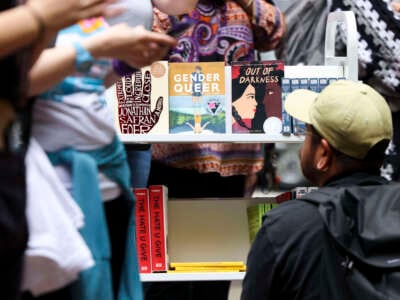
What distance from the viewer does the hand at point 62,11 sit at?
3.83 feet

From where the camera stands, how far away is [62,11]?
3.90 feet

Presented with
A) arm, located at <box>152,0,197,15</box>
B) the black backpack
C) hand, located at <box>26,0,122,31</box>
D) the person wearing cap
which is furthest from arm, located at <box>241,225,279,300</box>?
hand, located at <box>26,0,122,31</box>

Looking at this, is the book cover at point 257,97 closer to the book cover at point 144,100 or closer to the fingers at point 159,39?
the book cover at point 144,100

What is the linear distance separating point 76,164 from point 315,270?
1.06 m

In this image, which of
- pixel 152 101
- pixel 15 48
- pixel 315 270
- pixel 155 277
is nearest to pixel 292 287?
pixel 315 270

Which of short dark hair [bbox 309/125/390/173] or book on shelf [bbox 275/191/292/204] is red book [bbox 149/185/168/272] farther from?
short dark hair [bbox 309/125/390/173]

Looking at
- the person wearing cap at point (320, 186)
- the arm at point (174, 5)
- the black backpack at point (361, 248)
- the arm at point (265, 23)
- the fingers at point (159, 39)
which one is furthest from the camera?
the arm at point (265, 23)

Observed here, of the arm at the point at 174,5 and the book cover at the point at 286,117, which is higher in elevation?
the arm at the point at 174,5

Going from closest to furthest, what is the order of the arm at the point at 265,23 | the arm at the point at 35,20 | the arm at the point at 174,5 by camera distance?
the arm at the point at 35,20 < the arm at the point at 174,5 < the arm at the point at 265,23

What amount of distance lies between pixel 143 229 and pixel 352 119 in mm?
1032

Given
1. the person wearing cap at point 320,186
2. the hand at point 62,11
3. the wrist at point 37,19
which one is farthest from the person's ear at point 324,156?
the wrist at point 37,19

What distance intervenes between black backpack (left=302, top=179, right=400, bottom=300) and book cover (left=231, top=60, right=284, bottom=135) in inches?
37.3

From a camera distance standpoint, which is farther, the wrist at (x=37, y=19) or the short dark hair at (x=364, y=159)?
the short dark hair at (x=364, y=159)

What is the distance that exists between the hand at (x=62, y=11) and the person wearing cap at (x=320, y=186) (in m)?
1.09
